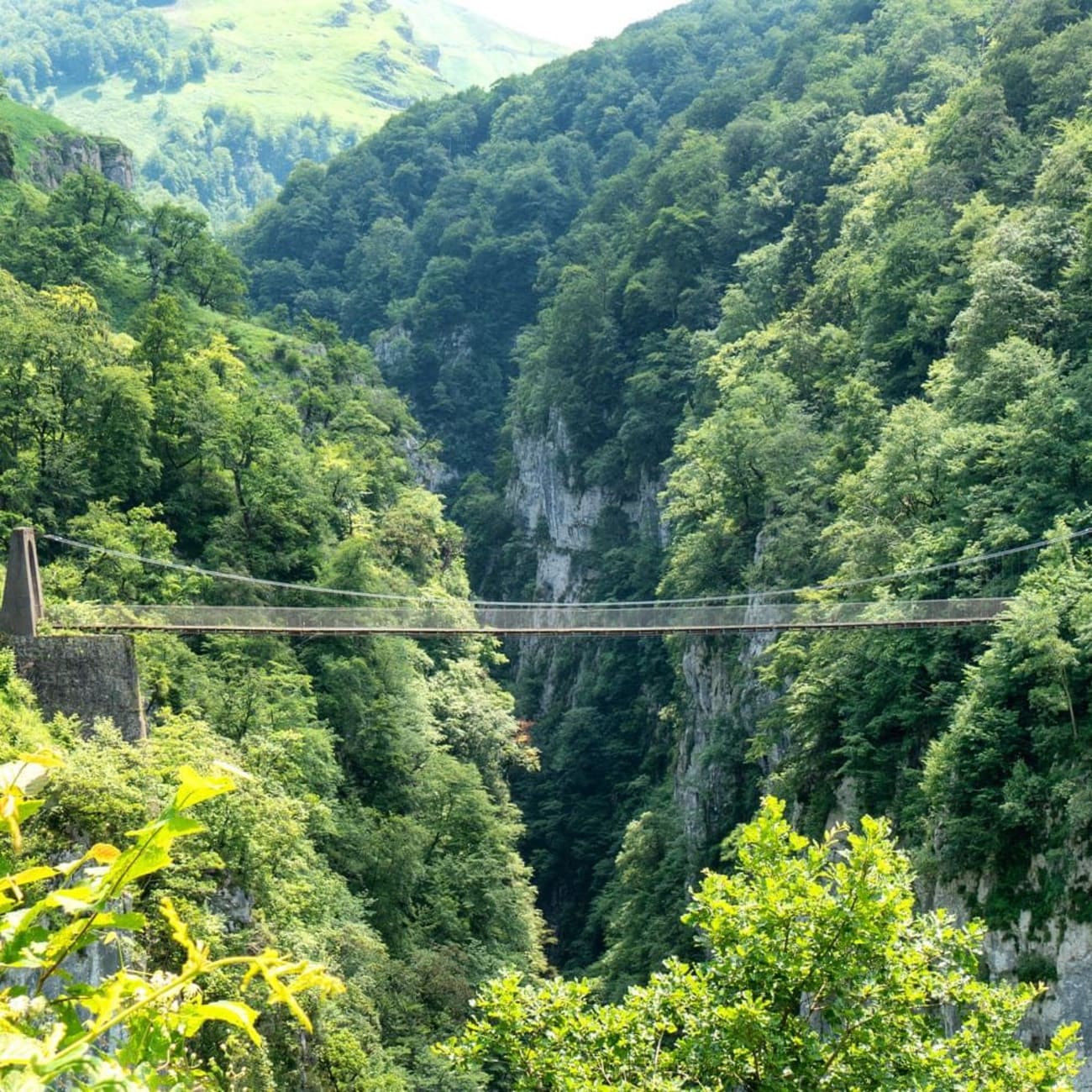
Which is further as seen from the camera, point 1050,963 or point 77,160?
point 77,160

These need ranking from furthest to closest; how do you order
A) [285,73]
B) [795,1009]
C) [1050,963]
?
[285,73] < [1050,963] < [795,1009]

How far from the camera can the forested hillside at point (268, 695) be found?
747 inches

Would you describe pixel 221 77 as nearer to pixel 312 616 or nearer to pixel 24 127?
pixel 24 127

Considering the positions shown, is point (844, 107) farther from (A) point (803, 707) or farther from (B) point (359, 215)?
(B) point (359, 215)

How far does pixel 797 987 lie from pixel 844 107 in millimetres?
53247

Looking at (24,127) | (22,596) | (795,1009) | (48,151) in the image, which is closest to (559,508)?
(48,151)

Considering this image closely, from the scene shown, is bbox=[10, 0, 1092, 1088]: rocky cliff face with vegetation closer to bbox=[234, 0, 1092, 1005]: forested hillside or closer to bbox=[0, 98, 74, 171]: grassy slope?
bbox=[234, 0, 1092, 1005]: forested hillside

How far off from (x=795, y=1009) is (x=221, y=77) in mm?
184497

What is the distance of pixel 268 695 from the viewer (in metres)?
27.0

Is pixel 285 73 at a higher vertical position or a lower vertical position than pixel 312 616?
higher

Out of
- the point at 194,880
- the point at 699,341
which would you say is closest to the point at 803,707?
the point at 194,880

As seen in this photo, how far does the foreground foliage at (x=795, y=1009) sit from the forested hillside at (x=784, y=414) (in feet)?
32.2

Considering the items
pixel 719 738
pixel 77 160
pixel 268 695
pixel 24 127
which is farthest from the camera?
pixel 24 127

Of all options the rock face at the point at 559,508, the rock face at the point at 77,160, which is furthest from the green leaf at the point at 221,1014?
the rock face at the point at 77,160
